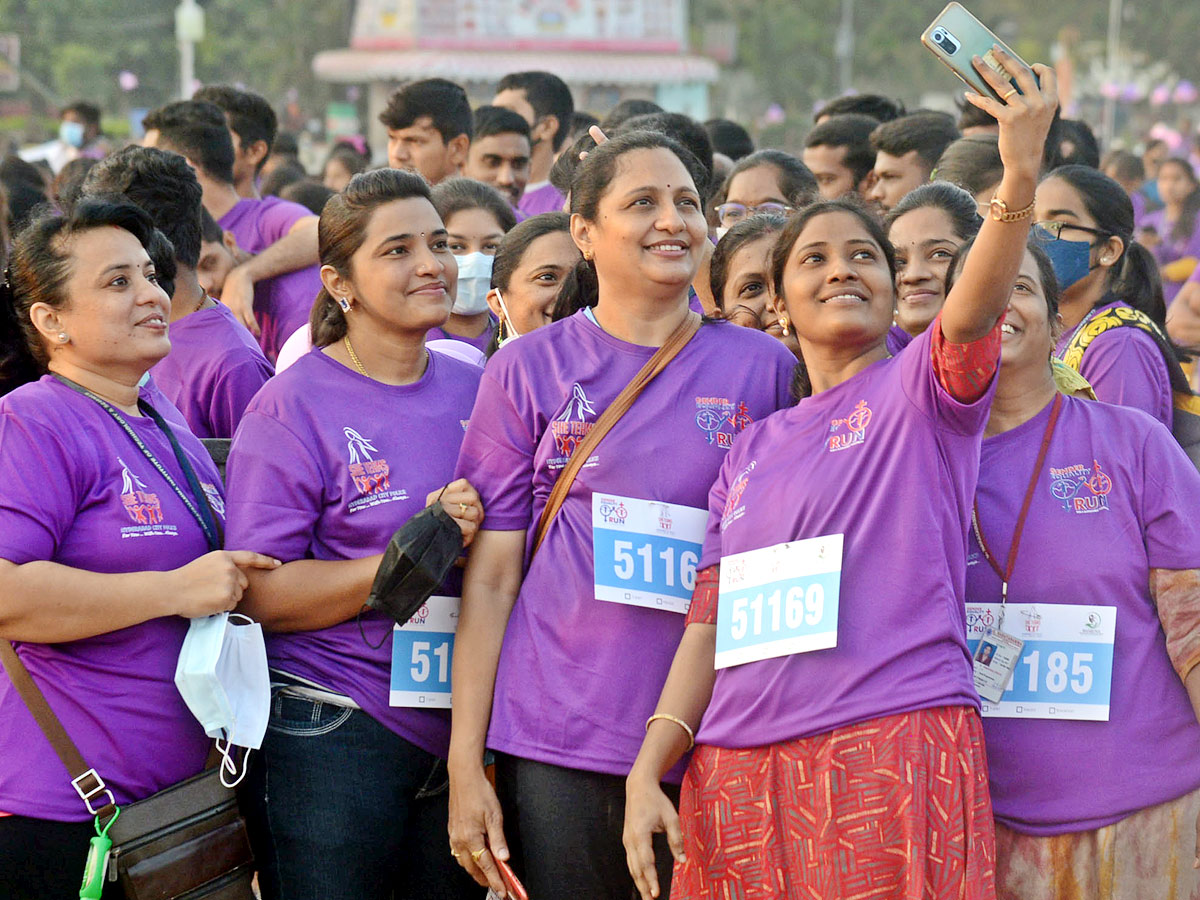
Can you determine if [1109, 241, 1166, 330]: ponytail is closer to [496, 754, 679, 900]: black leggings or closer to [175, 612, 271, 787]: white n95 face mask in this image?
[496, 754, 679, 900]: black leggings

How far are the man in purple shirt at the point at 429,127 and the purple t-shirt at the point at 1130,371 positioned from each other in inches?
149

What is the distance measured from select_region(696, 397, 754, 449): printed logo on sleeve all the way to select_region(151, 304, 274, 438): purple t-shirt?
63.0 inches

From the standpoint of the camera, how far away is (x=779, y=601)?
2.86 metres

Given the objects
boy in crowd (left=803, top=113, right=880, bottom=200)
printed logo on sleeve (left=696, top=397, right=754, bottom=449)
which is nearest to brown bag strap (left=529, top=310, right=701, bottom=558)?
printed logo on sleeve (left=696, top=397, right=754, bottom=449)

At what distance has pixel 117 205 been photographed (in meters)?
3.52

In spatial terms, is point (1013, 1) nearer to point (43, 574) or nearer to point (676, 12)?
point (676, 12)

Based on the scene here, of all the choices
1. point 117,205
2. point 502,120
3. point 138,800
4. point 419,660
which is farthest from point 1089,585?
point 502,120

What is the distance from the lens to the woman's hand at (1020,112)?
258 centimetres

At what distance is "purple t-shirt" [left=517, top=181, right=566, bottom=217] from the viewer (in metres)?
7.31

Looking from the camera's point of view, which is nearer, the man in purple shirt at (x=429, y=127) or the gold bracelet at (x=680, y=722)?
the gold bracelet at (x=680, y=722)

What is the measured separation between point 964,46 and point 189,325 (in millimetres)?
2502

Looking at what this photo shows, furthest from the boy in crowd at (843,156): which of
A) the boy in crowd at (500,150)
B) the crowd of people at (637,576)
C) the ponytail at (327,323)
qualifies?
the ponytail at (327,323)

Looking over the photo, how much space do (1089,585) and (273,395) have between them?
1.86 m

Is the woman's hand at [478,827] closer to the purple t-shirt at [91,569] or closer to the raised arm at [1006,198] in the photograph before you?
the purple t-shirt at [91,569]
